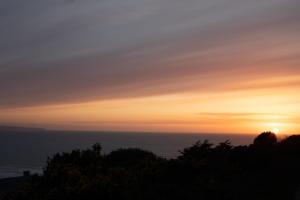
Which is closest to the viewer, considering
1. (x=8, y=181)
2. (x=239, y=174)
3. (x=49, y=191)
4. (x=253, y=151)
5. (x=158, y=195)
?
(x=158, y=195)

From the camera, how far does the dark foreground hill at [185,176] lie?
631 inches

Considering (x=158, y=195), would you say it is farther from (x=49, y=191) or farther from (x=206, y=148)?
(x=206, y=148)

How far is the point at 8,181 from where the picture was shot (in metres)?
34.7

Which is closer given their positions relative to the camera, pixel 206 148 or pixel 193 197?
pixel 193 197

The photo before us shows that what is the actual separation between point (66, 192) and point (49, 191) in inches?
35.2

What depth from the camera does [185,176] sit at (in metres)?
18.0

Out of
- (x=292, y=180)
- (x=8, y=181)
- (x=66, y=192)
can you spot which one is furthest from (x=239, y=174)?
(x=8, y=181)

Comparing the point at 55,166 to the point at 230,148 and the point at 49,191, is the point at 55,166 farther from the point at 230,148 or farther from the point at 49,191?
the point at 230,148

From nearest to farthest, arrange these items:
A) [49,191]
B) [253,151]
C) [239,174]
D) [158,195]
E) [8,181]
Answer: [158,195], [49,191], [239,174], [253,151], [8,181]

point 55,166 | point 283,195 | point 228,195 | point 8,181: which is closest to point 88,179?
point 55,166

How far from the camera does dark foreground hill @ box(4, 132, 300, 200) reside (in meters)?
16.0

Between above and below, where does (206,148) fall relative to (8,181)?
above

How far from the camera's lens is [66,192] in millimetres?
16297

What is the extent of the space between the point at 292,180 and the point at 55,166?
295 inches
